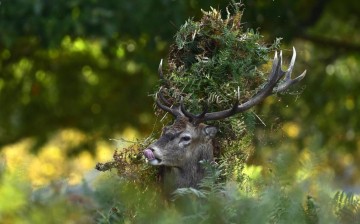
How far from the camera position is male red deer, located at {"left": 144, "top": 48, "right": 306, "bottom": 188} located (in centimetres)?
344

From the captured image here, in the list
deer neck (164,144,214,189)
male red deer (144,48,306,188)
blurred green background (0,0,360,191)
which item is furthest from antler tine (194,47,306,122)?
blurred green background (0,0,360,191)

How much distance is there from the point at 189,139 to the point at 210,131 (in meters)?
0.08

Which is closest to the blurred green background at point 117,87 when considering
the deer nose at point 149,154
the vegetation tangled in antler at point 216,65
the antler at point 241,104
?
the vegetation tangled in antler at point 216,65

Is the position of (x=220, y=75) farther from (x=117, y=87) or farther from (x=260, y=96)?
(x=117, y=87)

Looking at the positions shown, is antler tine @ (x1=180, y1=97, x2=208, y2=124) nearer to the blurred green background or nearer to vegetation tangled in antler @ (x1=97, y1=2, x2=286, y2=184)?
vegetation tangled in antler @ (x1=97, y1=2, x2=286, y2=184)

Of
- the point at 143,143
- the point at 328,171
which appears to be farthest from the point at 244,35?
the point at 328,171

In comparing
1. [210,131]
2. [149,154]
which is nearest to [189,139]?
[210,131]

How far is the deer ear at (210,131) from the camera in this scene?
138 inches

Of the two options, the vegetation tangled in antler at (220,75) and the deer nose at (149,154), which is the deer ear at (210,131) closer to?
the vegetation tangled in antler at (220,75)

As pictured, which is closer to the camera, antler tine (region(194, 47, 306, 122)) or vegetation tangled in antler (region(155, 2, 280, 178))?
antler tine (region(194, 47, 306, 122))

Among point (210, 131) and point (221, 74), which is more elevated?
point (221, 74)

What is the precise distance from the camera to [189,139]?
350cm

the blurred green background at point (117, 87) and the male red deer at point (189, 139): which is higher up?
the blurred green background at point (117, 87)

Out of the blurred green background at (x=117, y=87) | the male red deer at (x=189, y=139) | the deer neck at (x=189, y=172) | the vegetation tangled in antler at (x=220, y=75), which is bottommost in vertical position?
the deer neck at (x=189, y=172)
